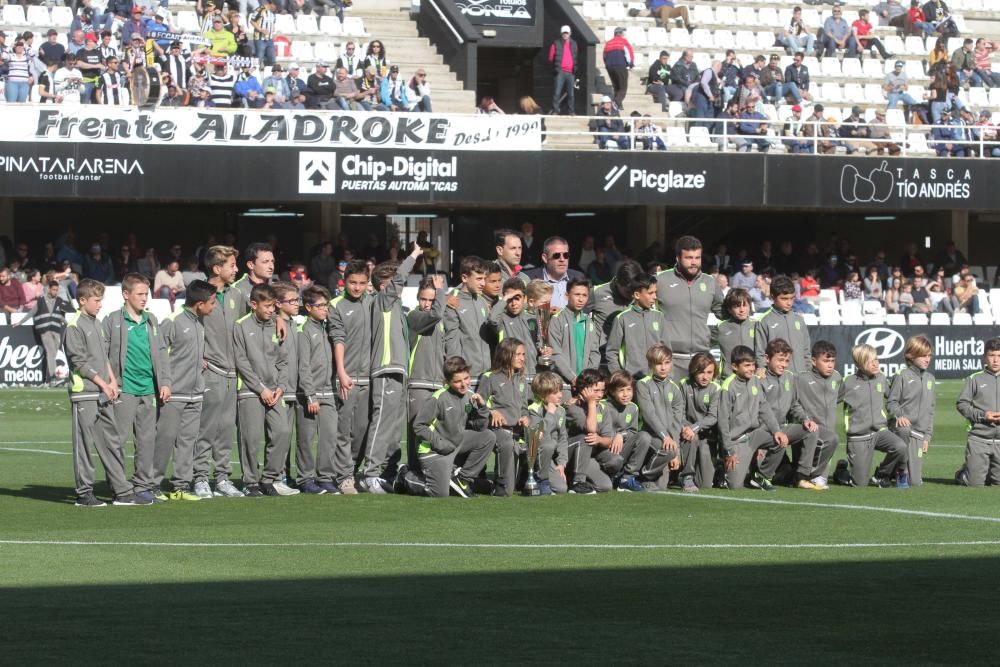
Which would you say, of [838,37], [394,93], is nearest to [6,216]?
[394,93]

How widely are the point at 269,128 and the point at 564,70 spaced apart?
24.4 feet

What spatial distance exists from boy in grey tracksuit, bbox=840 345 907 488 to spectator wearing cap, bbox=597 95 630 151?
56.6 ft

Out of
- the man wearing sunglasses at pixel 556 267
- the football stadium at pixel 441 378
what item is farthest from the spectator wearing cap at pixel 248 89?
the man wearing sunglasses at pixel 556 267

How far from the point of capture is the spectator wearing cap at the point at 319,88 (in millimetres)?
30672

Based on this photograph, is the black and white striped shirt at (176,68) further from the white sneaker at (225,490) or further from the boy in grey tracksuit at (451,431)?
the boy in grey tracksuit at (451,431)

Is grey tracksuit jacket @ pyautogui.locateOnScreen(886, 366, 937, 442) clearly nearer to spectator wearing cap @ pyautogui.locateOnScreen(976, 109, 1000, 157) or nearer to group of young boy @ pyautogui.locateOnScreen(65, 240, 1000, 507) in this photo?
group of young boy @ pyautogui.locateOnScreen(65, 240, 1000, 507)

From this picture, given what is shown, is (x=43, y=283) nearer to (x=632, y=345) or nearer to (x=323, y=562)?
(x=632, y=345)

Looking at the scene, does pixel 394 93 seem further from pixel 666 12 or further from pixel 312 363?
pixel 312 363

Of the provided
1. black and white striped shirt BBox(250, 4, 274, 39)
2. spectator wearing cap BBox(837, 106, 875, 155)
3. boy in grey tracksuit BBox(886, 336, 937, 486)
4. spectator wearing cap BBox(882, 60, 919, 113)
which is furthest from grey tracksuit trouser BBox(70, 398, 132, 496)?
spectator wearing cap BBox(882, 60, 919, 113)

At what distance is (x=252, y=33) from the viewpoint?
31469mm

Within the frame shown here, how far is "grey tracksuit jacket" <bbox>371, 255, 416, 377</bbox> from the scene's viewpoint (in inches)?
533

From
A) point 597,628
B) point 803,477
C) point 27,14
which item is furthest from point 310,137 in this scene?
point 597,628

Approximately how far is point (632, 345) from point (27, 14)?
21.2 m

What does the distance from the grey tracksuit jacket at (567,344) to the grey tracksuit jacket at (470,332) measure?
565 mm
